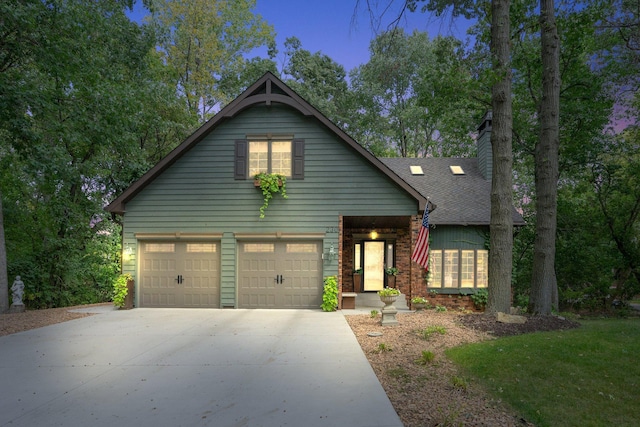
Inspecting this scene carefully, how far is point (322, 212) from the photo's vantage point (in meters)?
11.8

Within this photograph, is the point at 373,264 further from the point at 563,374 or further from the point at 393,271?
the point at 563,374

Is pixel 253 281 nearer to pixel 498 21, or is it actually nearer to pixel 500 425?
pixel 500 425

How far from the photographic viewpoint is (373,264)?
15.6m

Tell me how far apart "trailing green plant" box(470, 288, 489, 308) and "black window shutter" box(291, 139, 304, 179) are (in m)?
7.41

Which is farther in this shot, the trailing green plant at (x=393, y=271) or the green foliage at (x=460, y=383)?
the trailing green plant at (x=393, y=271)

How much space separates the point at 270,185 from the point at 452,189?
7920 millimetres

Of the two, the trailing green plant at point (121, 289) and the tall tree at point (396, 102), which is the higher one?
the tall tree at point (396, 102)

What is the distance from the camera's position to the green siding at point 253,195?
11.8 metres

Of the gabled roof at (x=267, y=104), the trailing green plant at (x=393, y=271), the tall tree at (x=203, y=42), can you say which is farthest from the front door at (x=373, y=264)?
the tall tree at (x=203, y=42)

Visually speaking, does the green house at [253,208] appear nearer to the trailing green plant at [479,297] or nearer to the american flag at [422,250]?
the american flag at [422,250]

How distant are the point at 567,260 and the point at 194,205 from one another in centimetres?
1570

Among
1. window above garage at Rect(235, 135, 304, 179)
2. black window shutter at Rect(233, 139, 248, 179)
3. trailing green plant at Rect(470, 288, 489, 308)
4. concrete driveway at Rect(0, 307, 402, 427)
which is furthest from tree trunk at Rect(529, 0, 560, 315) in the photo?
black window shutter at Rect(233, 139, 248, 179)

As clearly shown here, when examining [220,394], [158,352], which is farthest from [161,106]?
[220,394]

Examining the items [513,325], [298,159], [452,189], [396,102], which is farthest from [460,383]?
[396,102]
